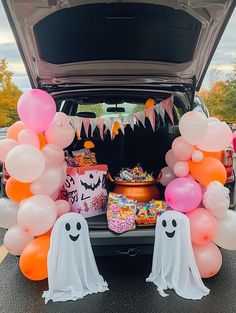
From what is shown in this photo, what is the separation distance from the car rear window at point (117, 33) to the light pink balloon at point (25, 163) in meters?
0.85

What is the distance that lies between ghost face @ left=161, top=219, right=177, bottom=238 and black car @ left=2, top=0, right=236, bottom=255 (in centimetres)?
12

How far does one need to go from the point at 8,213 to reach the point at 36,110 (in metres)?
0.86

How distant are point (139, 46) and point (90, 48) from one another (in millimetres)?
390

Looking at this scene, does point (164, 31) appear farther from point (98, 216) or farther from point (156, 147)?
point (98, 216)

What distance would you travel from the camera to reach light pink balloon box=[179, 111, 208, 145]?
8.61 ft

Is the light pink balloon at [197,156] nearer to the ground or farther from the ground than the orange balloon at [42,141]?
nearer to the ground

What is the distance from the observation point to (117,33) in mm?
2625

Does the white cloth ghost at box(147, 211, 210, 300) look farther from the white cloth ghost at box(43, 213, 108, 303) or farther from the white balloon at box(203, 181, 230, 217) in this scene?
the white cloth ghost at box(43, 213, 108, 303)

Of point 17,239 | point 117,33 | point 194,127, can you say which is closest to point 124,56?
point 117,33

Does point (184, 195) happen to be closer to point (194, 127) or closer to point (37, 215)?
point (194, 127)

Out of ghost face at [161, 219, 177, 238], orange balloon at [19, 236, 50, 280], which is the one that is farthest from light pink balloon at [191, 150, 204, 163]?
orange balloon at [19, 236, 50, 280]

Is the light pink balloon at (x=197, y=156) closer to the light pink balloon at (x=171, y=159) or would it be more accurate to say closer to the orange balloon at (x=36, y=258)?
the light pink balloon at (x=171, y=159)

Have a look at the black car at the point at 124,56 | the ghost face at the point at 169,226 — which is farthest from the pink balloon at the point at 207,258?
the black car at the point at 124,56

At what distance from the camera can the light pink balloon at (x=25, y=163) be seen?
243 centimetres
